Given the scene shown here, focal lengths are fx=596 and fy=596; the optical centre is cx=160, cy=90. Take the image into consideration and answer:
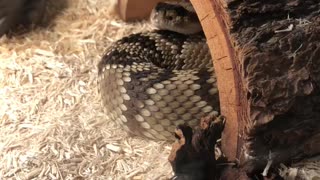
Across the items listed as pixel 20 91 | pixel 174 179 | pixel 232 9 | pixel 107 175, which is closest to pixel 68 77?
pixel 20 91

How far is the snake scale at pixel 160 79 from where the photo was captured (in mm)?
2078

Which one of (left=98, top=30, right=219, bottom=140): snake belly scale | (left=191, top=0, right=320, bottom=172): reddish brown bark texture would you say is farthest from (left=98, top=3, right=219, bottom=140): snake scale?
(left=191, top=0, right=320, bottom=172): reddish brown bark texture

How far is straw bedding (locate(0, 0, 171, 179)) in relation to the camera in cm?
204

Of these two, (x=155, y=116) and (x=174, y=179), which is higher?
(x=155, y=116)

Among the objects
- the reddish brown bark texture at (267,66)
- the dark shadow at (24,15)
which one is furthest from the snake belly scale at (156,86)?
the dark shadow at (24,15)

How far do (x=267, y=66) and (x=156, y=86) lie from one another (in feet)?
1.83

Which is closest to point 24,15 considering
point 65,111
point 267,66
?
point 65,111

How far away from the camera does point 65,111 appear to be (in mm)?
2350

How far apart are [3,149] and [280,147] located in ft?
3.25

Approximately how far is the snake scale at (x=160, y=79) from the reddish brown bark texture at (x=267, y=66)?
312 mm

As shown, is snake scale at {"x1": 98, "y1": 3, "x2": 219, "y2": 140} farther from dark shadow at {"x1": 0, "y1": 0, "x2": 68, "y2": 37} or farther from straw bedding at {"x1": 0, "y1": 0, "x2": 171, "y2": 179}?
dark shadow at {"x1": 0, "y1": 0, "x2": 68, "y2": 37}

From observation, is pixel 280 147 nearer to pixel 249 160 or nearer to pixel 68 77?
pixel 249 160

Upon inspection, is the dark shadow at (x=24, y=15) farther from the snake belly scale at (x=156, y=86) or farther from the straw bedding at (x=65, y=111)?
the snake belly scale at (x=156, y=86)

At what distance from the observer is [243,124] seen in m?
1.72
